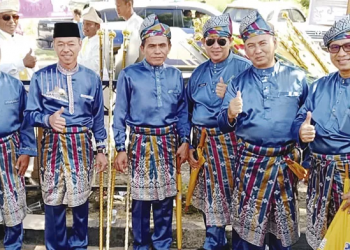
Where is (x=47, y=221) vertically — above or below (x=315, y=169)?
below

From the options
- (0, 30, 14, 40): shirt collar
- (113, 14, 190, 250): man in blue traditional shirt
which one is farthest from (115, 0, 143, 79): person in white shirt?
(113, 14, 190, 250): man in blue traditional shirt

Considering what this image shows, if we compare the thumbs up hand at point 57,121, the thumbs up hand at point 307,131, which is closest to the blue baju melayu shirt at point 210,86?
the thumbs up hand at point 307,131

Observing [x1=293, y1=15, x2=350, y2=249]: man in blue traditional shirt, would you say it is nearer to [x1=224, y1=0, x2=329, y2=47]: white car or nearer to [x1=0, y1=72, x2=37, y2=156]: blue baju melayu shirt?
[x1=0, y1=72, x2=37, y2=156]: blue baju melayu shirt

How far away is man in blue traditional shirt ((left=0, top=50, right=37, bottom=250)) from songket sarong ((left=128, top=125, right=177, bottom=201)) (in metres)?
0.76

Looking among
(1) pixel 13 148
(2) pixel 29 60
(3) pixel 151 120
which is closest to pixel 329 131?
(3) pixel 151 120

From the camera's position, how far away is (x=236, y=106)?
291 cm

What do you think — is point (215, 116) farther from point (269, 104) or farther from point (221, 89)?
point (269, 104)

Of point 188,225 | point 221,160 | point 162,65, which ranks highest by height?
point 162,65

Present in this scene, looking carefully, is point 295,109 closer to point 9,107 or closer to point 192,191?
point 192,191

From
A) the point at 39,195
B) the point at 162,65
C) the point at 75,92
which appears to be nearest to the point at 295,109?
the point at 162,65

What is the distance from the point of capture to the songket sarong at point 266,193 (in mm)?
3084

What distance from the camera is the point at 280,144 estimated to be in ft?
9.96

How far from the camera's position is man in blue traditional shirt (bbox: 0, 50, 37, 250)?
3.34m

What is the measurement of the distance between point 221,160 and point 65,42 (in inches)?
56.3
